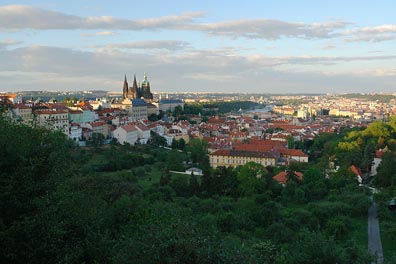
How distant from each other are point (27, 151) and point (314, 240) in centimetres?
706

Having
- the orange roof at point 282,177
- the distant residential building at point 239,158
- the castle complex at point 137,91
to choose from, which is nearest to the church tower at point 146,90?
the castle complex at point 137,91

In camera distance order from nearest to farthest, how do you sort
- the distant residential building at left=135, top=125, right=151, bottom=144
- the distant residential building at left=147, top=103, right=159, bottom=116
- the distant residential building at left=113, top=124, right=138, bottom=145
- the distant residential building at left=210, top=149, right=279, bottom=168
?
the distant residential building at left=210, top=149, right=279, bottom=168 < the distant residential building at left=113, top=124, right=138, bottom=145 < the distant residential building at left=135, top=125, right=151, bottom=144 < the distant residential building at left=147, top=103, right=159, bottom=116

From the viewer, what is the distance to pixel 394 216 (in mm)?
21094

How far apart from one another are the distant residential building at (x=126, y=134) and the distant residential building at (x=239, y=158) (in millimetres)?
11297

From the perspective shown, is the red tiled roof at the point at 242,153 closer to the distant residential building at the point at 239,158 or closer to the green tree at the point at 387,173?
the distant residential building at the point at 239,158

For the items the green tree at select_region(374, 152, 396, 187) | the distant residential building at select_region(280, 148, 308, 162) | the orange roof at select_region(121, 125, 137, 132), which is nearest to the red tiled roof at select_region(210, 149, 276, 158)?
the distant residential building at select_region(280, 148, 308, 162)

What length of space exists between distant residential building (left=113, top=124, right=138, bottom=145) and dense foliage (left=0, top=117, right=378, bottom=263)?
15.9 meters

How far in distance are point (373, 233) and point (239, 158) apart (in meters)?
17.7

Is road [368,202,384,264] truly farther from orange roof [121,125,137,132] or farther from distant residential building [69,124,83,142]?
distant residential building [69,124,83,142]

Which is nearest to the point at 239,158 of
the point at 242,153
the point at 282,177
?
the point at 242,153

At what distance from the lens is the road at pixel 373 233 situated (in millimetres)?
17203

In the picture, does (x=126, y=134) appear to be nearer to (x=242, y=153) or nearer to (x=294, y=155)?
(x=242, y=153)

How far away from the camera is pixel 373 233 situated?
1931 cm

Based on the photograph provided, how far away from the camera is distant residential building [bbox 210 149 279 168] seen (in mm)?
35594
